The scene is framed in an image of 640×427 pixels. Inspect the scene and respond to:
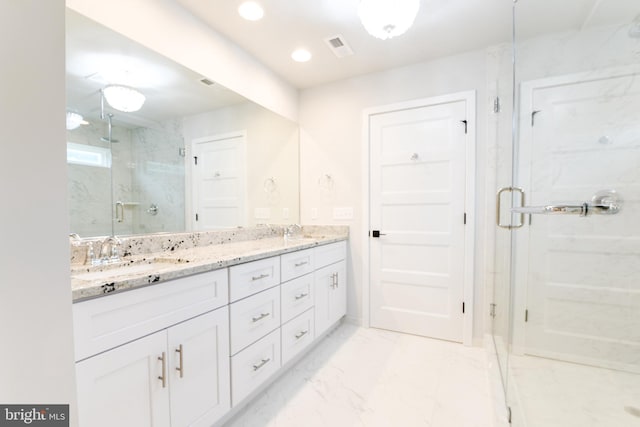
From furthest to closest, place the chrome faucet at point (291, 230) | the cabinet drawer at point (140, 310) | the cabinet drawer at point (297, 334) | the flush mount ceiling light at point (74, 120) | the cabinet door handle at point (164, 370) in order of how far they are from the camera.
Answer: the chrome faucet at point (291, 230) < the cabinet drawer at point (297, 334) < the flush mount ceiling light at point (74, 120) < the cabinet door handle at point (164, 370) < the cabinet drawer at point (140, 310)

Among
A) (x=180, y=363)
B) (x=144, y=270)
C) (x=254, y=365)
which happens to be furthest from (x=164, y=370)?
(x=254, y=365)

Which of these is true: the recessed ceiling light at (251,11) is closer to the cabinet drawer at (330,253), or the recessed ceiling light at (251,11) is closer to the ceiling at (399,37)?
the ceiling at (399,37)

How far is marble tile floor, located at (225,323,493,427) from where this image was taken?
1511 millimetres

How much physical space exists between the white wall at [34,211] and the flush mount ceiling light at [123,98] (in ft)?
3.78

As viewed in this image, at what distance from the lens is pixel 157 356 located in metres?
1.08

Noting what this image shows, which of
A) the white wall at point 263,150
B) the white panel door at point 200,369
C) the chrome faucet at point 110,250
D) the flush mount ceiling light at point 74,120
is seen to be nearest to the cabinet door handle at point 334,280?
the white wall at point 263,150

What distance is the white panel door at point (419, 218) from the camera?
2348 millimetres

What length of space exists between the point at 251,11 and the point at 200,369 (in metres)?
2.06

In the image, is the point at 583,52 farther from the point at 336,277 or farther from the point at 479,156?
the point at 336,277

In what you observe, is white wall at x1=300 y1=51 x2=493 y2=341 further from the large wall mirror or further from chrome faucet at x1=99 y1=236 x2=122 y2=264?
chrome faucet at x1=99 y1=236 x2=122 y2=264

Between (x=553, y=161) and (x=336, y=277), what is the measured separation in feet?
5.94

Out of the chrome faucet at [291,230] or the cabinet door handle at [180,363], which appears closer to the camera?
the cabinet door handle at [180,363]

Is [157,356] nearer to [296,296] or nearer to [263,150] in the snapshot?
[296,296]

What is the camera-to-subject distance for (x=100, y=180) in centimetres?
148
